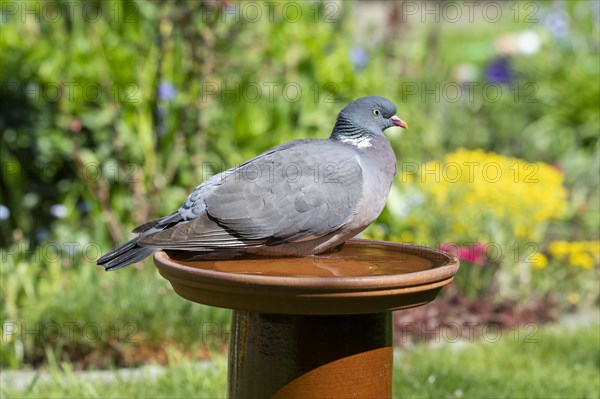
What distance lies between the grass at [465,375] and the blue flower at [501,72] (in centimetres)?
446

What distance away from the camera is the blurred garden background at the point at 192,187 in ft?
13.9

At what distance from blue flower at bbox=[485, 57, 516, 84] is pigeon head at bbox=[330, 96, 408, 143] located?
5988 mm

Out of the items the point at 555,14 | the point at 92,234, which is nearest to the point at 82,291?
the point at 92,234

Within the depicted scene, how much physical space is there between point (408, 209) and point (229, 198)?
2978mm

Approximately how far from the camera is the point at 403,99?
290 inches

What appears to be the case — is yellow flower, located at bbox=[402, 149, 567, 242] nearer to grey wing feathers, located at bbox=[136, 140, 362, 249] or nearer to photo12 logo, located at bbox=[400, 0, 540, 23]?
photo12 logo, located at bbox=[400, 0, 540, 23]

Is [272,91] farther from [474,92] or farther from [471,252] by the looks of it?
[474,92]

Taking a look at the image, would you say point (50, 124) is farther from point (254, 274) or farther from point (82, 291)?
point (254, 274)

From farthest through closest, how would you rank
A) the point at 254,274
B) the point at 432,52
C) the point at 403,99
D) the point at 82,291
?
the point at 432,52 < the point at 403,99 < the point at 82,291 < the point at 254,274

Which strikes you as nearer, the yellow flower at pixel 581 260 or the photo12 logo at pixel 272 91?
the yellow flower at pixel 581 260

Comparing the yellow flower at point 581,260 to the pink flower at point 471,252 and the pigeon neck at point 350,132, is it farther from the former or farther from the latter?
the pigeon neck at point 350,132

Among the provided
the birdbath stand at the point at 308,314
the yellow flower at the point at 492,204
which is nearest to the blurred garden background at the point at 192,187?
the yellow flower at the point at 492,204

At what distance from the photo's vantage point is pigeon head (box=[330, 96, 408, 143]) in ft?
9.73

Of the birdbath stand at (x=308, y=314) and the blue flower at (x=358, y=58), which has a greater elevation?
the blue flower at (x=358, y=58)
